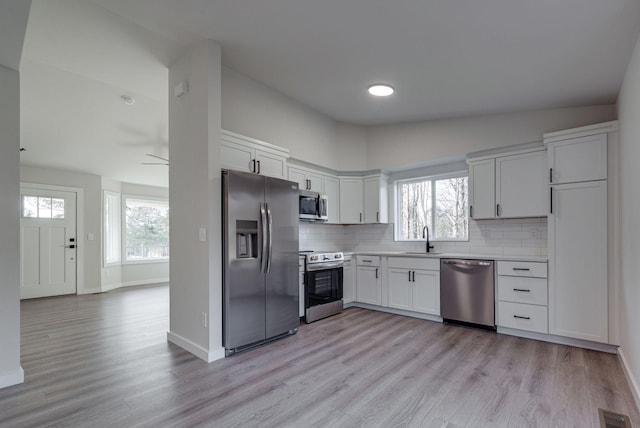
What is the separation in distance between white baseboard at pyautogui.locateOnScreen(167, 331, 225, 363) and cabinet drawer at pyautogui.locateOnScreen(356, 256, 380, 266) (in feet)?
8.12

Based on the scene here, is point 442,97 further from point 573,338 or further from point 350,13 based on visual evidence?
point 573,338

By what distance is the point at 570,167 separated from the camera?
11.0 ft

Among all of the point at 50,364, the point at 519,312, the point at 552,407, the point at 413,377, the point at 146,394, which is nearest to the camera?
the point at 552,407

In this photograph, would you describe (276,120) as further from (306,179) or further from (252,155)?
(306,179)

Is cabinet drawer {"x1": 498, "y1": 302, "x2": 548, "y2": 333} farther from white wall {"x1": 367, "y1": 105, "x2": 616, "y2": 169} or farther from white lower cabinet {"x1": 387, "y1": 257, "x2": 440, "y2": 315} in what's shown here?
white wall {"x1": 367, "y1": 105, "x2": 616, "y2": 169}

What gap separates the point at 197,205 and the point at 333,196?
243cm

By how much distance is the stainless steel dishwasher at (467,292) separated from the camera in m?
3.79

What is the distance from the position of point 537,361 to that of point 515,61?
267cm

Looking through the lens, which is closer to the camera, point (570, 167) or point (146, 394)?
point (146, 394)

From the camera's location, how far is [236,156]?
134 inches

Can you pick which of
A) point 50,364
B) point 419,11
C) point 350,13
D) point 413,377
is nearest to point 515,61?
point 419,11

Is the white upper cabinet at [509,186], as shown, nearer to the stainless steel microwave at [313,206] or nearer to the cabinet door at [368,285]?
the cabinet door at [368,285]

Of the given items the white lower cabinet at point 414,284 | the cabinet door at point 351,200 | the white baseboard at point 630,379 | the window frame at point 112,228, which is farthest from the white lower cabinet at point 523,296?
the window frame at point 112,228

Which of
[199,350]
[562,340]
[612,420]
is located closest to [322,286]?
[199,350]
